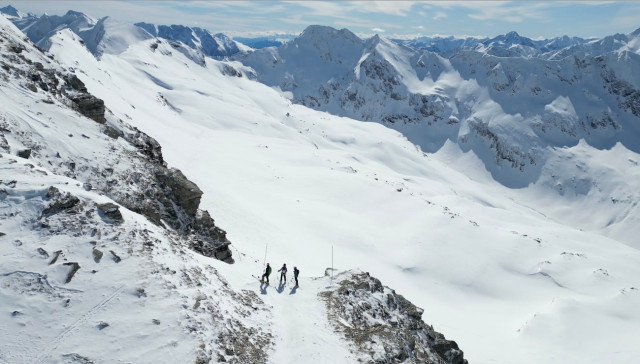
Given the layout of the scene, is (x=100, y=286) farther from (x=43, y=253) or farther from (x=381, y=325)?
(x=381, y=325)

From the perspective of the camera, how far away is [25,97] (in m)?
28.1

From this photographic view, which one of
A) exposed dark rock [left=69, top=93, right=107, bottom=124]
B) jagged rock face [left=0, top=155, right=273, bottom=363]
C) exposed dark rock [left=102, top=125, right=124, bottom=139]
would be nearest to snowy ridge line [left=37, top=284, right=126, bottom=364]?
jagged rock face [left=0, top=155, right=273, bottom=363]

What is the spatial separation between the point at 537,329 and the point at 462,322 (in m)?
8.99

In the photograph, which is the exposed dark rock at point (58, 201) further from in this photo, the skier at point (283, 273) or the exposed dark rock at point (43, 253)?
the skier at point (283, 273)

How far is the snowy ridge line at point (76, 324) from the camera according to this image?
13.9 m

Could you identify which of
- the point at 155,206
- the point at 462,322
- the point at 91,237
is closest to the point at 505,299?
the point at 462,322

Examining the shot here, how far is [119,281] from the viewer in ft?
54.4

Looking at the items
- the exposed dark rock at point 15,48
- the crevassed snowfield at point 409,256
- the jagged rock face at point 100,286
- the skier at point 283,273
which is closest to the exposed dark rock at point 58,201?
the jagged rock face at point 100,286

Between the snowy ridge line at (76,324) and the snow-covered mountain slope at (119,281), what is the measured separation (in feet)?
0.14

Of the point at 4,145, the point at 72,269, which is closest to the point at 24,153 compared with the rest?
the point at 4,145

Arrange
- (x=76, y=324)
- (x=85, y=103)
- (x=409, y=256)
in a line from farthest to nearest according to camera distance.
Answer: (x=409, y=256) < (x=85, y=103) < (x=76, y=324)

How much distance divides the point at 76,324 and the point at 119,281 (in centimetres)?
216

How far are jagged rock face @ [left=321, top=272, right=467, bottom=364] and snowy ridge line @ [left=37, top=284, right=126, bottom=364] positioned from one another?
1044 centimetres

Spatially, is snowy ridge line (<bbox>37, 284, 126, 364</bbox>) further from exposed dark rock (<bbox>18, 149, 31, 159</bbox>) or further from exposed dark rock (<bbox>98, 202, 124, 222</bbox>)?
exposed dark rock (<bbox>18, 149, 31, 159</bbox>)
